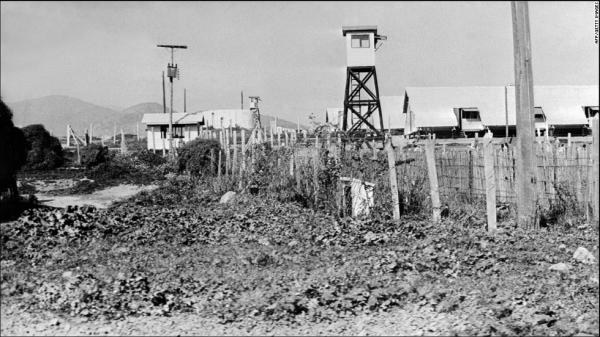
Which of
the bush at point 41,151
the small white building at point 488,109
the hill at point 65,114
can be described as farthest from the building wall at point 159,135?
the hill at point 65,114

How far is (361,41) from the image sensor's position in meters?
33.8

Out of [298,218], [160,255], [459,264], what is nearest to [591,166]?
[459,264]

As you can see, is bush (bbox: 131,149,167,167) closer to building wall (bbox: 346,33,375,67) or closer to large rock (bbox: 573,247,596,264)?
building wall (bbox: 346,33,375,67)

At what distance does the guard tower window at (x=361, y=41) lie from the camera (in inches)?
1325

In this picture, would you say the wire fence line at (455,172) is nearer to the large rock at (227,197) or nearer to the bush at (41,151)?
the large rock at (227,197)

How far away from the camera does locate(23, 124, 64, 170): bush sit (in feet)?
86.0

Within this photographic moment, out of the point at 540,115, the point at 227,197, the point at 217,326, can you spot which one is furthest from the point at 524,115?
the point at 540,115

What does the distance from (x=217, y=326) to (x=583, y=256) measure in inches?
184

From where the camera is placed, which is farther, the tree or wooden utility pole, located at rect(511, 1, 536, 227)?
the tree

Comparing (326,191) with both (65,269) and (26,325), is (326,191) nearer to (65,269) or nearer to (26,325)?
(65,269)

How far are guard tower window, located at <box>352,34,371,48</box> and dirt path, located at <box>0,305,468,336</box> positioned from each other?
96.2 feet

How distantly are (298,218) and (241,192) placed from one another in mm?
4592

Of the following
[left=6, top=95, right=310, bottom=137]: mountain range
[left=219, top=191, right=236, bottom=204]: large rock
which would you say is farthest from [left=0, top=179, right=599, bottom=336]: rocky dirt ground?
[left=6, top=95, right=310, bottom=137]: mountain range

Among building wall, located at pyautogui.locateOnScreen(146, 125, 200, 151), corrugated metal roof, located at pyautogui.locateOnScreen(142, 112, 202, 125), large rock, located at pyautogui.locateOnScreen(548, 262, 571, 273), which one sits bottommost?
large rock, located at pyautogui.locateOnScreen(548, 262, 571, 273)
